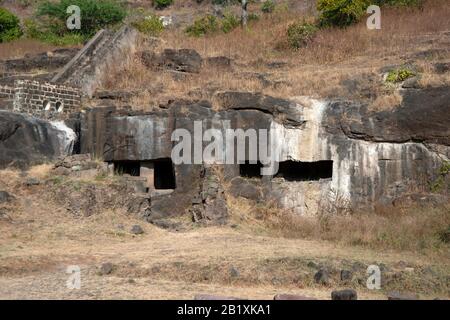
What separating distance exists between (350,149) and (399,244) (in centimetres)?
428

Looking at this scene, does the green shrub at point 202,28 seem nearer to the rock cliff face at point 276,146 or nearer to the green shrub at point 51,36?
the green shrub at point 51,36

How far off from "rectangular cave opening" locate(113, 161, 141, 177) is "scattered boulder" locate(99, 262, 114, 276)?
6719mm

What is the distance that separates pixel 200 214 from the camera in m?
15.4

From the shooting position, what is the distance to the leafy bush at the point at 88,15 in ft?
103

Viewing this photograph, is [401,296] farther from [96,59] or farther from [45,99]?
[96,59]

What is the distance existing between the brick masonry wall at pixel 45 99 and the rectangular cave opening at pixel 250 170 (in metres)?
5.32

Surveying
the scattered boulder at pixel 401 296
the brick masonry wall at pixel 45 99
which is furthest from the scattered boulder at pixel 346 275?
the brick masonry wall at pixel 45 99

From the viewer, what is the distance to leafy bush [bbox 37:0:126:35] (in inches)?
1233

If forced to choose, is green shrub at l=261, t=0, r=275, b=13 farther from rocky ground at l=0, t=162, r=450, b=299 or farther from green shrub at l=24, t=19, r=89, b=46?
rocky ground at l=0, t=162, r=450, b=299

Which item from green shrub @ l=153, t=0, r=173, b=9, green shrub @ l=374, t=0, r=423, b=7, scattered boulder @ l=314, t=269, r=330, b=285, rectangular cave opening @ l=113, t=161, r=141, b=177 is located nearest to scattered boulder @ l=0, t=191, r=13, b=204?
rectangular cave opening @ l=113, t=161, r=141, b=177

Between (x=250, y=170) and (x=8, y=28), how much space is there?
746 inches

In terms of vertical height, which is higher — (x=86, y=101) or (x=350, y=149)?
(x=86, y=101)
